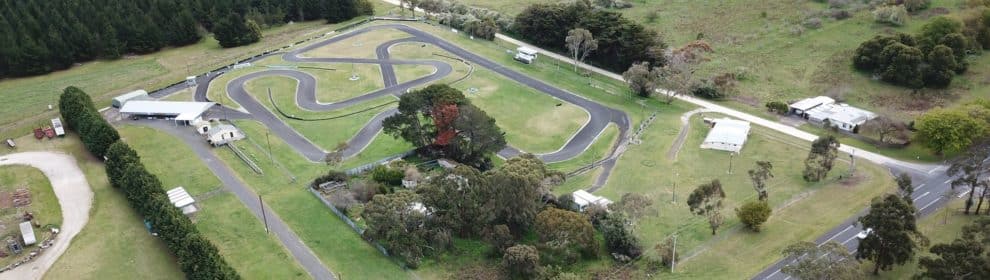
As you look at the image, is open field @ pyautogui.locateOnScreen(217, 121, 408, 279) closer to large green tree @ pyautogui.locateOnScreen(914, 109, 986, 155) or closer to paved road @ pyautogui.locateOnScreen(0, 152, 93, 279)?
paved road @ pyautogui.locateOnScreen(0, 152, 93, 279)

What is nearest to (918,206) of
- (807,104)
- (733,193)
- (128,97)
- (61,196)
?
(733,193)

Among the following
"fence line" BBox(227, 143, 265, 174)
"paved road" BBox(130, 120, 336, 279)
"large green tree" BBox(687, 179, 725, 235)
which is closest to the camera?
"paved road" BBox(130, 120, 336, 279)

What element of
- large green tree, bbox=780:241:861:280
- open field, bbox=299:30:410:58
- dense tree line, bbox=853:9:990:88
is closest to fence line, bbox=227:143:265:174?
open field, bbox=299:30:410:58

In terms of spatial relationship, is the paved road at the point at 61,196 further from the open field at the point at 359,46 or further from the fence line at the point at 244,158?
the open field at the point at 359,46

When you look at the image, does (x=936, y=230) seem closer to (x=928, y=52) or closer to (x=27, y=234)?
Answer: (x=928, y=52)

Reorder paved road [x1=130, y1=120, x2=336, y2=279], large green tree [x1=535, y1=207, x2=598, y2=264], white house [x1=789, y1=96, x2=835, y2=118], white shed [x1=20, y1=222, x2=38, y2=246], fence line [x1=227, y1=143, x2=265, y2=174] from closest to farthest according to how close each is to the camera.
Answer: large green tree [x1=535, y1=207, x2=598, y2=264], paved road [x1=130, y1=120, x2=336, y2=279], white shed [x1=20, y1=222, x2=38, y2=246], fence line [x1=227, y1=143, x2=265, y2=174], white house [x1=789, y1=96, x2=835, y2=118]

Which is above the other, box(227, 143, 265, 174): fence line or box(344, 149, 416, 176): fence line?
box(344, 149, 416, 176): fence line

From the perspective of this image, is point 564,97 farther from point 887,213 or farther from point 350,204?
point 887,213

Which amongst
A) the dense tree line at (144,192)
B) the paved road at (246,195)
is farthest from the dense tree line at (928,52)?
the dense tree line at (144,192)
